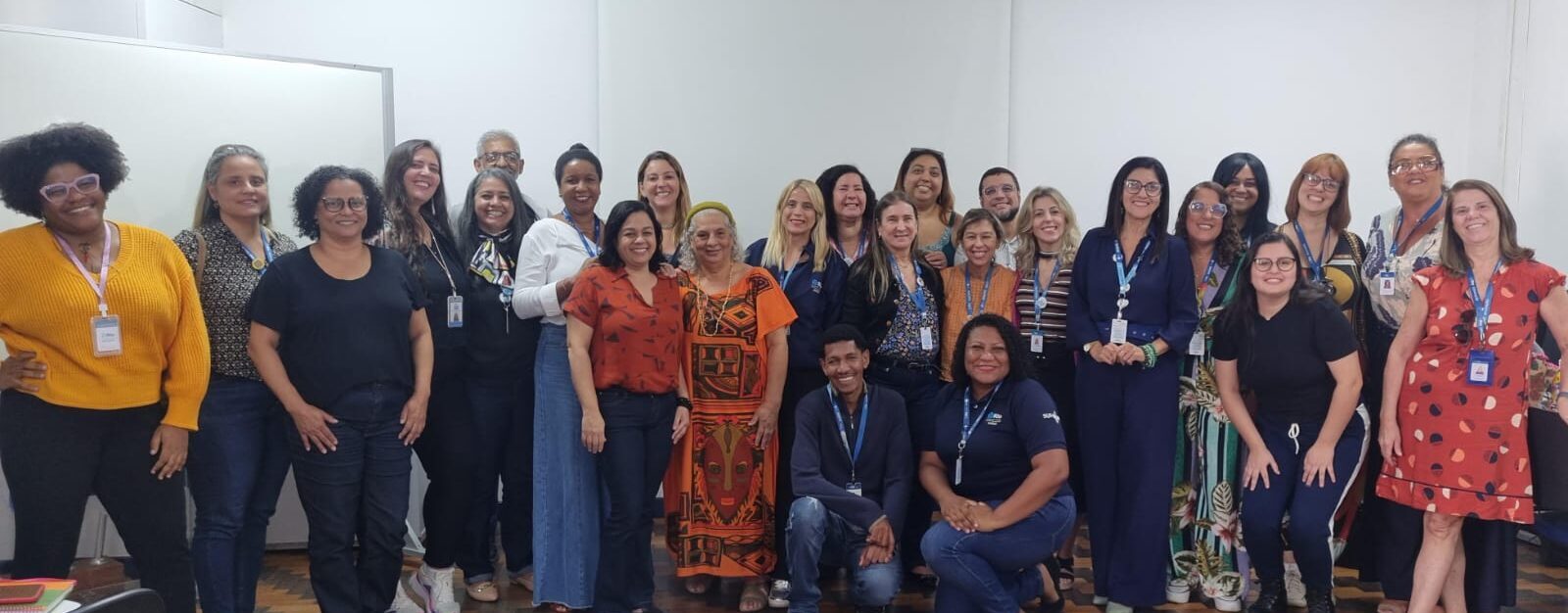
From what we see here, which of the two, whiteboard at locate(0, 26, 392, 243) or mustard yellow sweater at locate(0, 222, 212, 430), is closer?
mustard yellow sweater at locate(0, 222, 212, 430)

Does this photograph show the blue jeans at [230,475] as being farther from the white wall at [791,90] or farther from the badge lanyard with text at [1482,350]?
the badge lanyard with text at [1482,350]

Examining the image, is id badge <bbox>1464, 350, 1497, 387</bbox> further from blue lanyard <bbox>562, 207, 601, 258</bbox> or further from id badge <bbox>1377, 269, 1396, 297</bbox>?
blue lanyard <bbox>562, 207, 601, 258</bbox>

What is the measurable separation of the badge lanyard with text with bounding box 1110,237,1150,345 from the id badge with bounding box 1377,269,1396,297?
3.05ft

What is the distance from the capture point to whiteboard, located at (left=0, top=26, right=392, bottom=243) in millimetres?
3715

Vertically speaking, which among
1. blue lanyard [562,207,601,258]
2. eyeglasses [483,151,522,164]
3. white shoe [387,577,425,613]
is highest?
eyeglasses [483,151,522,164]

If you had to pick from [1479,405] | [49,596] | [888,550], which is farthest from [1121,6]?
[49,596]

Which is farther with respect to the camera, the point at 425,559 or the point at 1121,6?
the point at 1121,6

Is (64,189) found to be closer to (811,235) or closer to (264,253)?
(264,253)

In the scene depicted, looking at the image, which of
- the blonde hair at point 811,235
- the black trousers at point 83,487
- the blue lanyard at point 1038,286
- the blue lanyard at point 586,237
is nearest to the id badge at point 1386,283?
the blue lanyard at point 1038,286

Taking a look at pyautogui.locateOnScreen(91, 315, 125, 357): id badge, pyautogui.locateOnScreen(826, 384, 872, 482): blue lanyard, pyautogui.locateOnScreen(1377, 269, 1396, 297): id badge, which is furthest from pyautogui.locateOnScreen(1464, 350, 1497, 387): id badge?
pyautogui.locateOnScreen(91, 315, 125, 357): id badge

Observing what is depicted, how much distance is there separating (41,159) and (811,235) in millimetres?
2373

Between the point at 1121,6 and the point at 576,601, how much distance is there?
4198mm

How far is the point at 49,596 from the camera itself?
1779mm

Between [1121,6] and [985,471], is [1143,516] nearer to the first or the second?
[985,471]
